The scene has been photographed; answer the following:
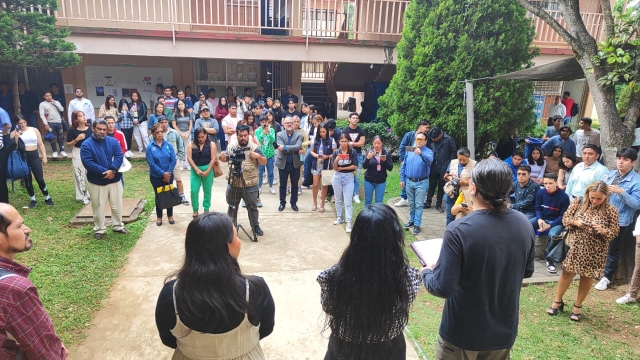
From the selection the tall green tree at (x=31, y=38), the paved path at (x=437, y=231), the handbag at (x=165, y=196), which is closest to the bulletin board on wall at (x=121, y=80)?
the tall green tree at (x=31, y=38)

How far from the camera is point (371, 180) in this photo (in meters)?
6.33

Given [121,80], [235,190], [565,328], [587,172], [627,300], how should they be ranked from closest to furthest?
1. [565,328]
2. [627,300]
3. [587,172]
4. [235,190]
5. [121,80]

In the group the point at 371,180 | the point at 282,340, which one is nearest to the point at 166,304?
the point at 282,340

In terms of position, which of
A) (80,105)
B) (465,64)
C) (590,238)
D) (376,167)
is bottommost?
(590,238)

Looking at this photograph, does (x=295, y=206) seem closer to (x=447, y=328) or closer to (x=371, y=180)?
(x=371, y=180)

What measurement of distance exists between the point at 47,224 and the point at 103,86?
694cm

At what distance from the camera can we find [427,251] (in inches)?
99.3

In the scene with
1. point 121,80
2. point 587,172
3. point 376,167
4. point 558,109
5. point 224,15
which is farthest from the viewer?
point 121,80

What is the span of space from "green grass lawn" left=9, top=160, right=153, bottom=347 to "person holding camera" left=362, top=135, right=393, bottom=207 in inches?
142

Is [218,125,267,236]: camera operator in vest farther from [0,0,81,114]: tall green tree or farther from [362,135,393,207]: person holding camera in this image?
[0,0,81,114]: tall green tree

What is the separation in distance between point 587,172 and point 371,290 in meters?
4.62

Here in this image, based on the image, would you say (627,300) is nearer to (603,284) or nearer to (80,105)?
(603,284)

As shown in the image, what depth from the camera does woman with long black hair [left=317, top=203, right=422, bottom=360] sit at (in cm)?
187

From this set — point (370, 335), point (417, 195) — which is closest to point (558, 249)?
point (417, 195)
